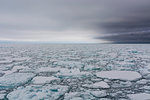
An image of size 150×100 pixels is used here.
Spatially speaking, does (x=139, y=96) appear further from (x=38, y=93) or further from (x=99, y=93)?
(x=38, y=93)

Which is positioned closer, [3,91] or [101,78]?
[3,91]

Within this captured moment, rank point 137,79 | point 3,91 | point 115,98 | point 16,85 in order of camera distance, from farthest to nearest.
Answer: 1. point 137,79
2. point 16,85
3. point 3,91
4. point 115,98

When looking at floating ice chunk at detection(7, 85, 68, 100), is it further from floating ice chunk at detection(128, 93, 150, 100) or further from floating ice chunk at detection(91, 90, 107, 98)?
floating ice chunk at detection(128, 93, 150, 100)

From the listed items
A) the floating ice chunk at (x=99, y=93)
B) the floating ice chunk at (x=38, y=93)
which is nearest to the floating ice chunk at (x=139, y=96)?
the floating ice chunk at (x=99, y=93)

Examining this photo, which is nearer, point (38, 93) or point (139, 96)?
point (139, 96)

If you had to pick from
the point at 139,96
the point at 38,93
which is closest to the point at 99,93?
the point at 139,96

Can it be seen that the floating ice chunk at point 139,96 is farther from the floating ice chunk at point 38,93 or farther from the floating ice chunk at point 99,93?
the floating ice chunk at point 38,93

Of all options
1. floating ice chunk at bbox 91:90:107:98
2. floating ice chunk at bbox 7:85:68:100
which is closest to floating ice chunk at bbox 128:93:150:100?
floating ice chunk at bbox 91:90:107:98

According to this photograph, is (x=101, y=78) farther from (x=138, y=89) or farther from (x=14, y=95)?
(x=14, y=95)

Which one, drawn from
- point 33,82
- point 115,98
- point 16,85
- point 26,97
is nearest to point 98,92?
point 115,98
